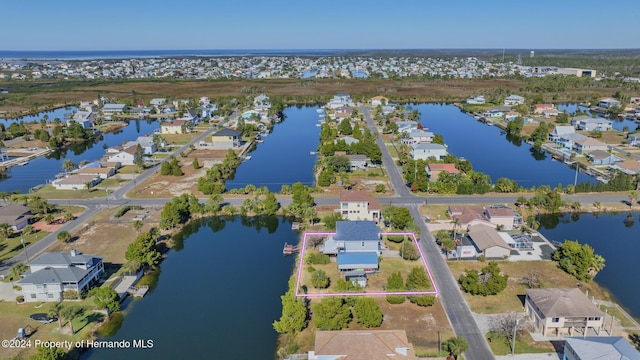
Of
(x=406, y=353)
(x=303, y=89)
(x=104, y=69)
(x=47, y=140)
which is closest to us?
(x=406, y=353)

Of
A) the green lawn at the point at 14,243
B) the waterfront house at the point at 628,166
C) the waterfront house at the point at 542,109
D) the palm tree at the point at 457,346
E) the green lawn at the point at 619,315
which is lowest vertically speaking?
the green lawn at the point at 619,315

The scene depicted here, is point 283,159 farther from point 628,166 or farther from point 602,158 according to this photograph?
point 628,166

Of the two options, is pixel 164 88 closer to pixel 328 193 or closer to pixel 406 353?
pixel 328 193

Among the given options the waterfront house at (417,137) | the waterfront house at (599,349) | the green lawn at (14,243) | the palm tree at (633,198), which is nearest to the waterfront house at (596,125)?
the waterfront house at (417,137)

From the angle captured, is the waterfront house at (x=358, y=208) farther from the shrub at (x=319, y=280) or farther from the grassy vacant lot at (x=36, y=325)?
the grassy vacant lot at (x=36, y=325)

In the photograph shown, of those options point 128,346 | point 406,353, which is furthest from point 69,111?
point 406,353

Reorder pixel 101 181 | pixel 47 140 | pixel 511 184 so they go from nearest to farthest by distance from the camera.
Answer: pixel 511 184 < pixel 101 181 < pixel 47 140
